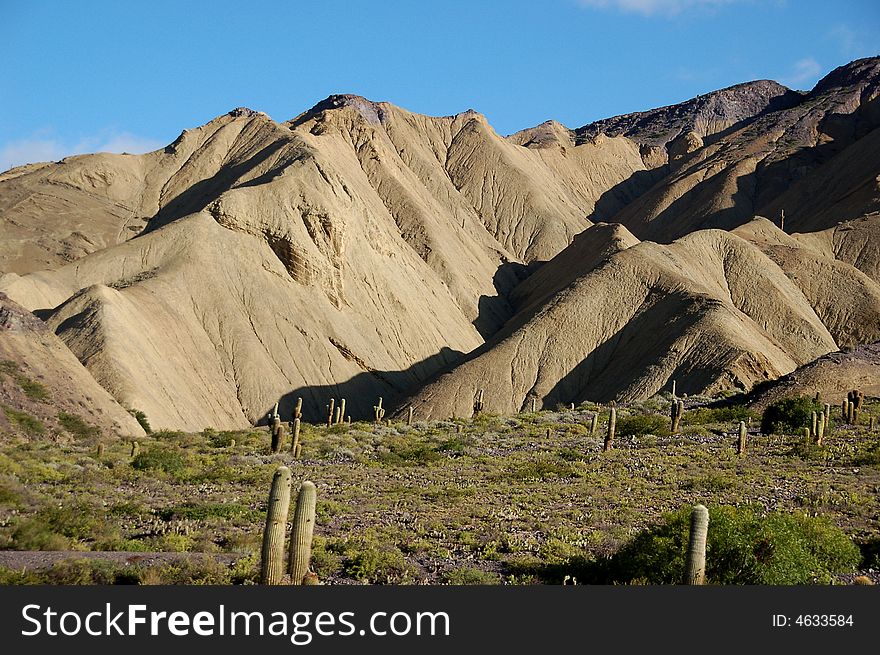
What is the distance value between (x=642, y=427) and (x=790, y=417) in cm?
493

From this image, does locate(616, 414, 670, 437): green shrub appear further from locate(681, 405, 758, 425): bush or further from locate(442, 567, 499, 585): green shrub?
locate(442, 567, 499, 585): green shrub

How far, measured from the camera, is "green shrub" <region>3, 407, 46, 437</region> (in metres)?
37.5

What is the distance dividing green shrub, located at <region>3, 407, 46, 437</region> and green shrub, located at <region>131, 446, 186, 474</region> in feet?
28.0

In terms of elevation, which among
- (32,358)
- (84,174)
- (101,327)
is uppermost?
(84,174)

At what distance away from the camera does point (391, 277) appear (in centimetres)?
9056

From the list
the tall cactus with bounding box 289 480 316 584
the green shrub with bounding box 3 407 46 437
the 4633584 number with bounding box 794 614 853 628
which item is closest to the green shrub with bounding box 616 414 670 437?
the green shrub with bounding box 3 407 46 437

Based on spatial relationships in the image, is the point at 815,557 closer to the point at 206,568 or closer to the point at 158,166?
the point at 206,568

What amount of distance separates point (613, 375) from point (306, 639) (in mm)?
59226

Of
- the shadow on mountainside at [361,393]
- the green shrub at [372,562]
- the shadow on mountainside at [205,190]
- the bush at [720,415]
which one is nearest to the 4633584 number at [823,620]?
A: the green shrub at [372,562]

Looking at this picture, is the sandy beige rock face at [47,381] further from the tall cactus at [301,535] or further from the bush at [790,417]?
the tall cactus at [301,535]

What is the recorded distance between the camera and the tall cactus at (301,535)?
14422mm

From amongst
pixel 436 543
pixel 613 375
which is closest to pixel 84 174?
pixel 613 375

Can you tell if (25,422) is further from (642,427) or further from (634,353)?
(634,353)

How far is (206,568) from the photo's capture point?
15.4 meters
